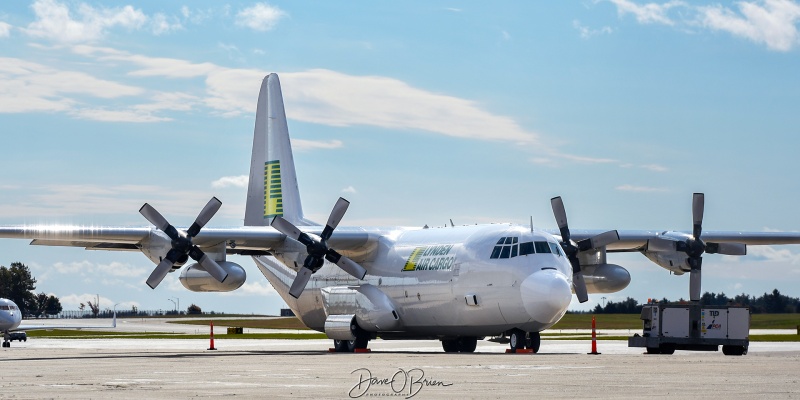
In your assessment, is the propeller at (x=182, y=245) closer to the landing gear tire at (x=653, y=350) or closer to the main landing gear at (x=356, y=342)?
the main landing gear at (x=356, y=342)

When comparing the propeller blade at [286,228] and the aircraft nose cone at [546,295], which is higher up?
the propeller blade at [286,228]

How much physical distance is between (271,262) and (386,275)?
684cm

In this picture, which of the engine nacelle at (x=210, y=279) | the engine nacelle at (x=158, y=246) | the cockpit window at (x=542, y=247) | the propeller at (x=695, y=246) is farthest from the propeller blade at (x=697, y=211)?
the engine nacelle at (x=158, y=246)

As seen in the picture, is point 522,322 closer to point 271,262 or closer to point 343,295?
point 343,295

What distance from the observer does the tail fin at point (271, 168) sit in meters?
44.3

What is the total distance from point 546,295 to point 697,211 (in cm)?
959

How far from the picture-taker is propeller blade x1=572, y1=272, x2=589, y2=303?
1356 inches

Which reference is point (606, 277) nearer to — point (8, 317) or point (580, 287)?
point (580, 287)

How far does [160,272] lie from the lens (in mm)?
32312

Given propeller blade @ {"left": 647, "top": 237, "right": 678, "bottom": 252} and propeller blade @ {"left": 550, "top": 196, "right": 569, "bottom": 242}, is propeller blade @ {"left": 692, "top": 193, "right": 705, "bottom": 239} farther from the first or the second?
propeller blade @ {"left": 550, "top": 196, "right": 569, "bottom": 242}

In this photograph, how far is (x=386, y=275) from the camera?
36.2 m

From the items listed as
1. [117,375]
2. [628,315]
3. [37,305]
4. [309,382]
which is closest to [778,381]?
[309,382]

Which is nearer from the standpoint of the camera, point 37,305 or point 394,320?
point 394,320

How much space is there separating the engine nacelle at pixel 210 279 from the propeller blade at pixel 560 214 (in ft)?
32.1
